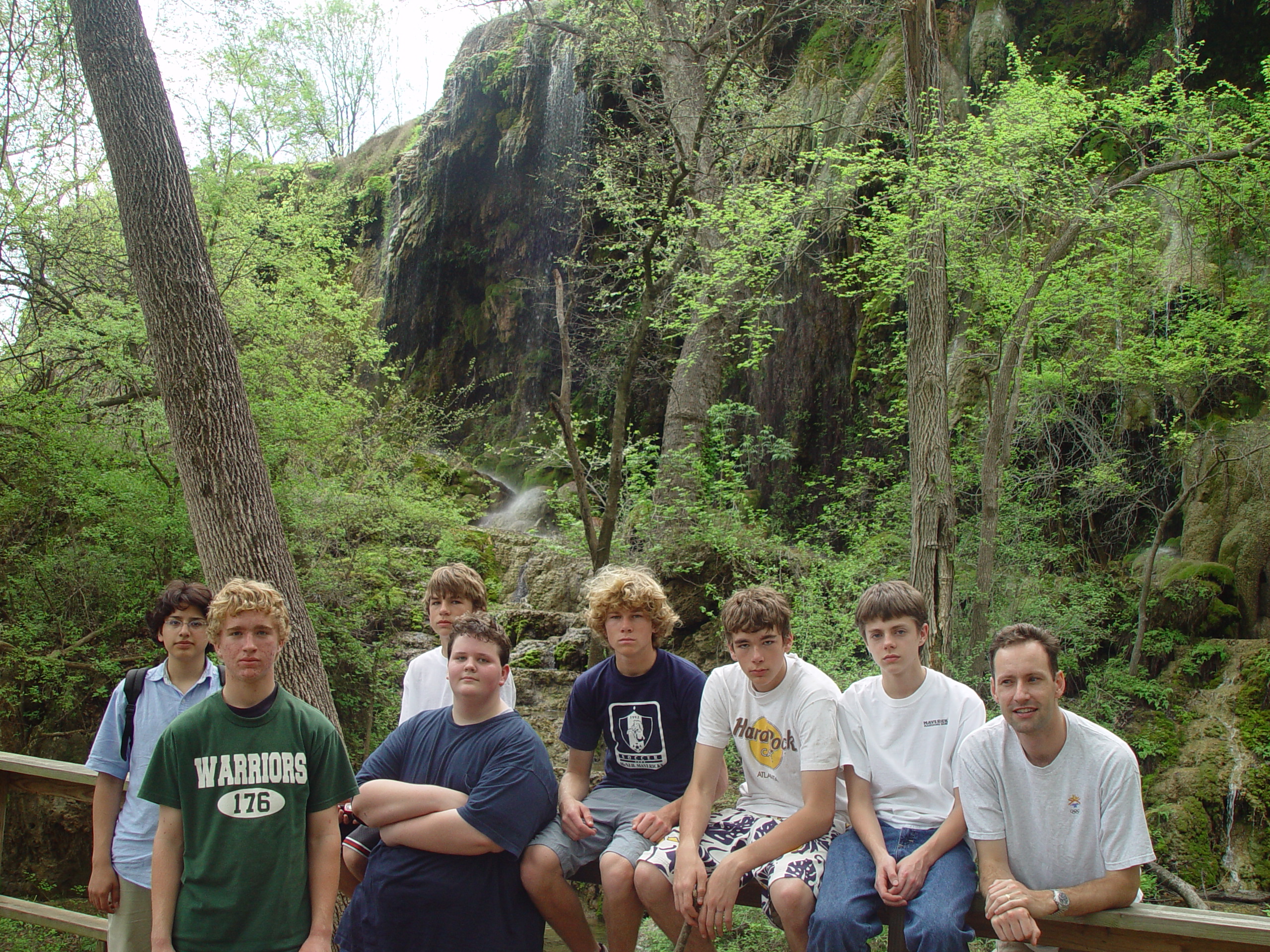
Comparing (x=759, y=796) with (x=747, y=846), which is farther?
(x=759, y=796)

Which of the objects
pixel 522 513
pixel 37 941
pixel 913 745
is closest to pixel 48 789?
pixel 913 745

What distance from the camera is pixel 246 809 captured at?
227cm

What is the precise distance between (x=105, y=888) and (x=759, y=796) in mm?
2243

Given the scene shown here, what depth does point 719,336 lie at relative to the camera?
1148 centimetres

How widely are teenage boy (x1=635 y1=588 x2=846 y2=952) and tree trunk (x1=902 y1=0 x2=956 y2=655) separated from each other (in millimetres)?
5212

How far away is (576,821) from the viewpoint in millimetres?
2748

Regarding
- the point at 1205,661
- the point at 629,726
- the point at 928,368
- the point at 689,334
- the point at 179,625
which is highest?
the point at 689,334

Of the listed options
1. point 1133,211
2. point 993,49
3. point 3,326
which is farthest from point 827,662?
point 993,49

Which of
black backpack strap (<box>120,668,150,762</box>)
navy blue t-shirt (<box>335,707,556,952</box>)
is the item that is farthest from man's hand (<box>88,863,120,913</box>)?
navy blue t-shirt (<box>335,707,556,952</box>)

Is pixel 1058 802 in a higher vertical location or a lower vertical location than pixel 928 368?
lower

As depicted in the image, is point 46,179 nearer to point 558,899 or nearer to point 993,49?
point 558,899

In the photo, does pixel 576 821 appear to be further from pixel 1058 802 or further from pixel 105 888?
pixel 105 888

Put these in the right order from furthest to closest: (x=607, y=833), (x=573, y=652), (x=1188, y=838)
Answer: (x=573, y=652), (x=1188, y=838), (x=607, y=833)

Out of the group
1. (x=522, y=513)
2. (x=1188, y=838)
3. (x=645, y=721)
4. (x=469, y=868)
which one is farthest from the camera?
(x=522, y=513)
